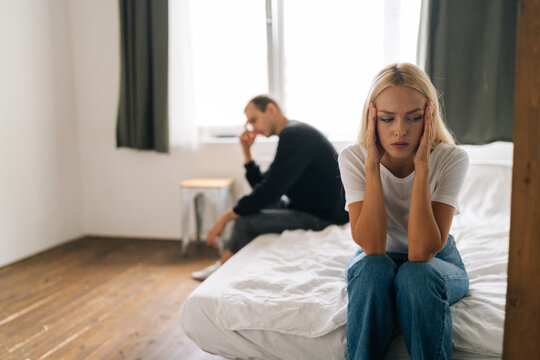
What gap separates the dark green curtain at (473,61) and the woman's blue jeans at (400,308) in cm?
167

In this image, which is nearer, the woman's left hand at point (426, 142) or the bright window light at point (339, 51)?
the woman's left hand at point (426, 142)

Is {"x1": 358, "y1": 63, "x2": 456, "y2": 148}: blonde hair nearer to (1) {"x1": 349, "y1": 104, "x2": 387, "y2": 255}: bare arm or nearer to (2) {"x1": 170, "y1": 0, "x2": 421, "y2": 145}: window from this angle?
(1) {"x1": 349, "y1": 104, "x2": 387, "y2": 255}: bare arm

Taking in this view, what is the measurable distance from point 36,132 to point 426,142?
8.95 feet

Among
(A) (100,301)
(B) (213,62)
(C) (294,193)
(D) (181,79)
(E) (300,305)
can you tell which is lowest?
(A) (100,301)

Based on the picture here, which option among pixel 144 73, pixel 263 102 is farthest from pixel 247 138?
pixel 144 73

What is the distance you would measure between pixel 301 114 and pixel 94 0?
1.77 meters

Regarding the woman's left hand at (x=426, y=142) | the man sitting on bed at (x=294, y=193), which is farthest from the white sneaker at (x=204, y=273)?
the woman's left hand at (x=426, y=142)

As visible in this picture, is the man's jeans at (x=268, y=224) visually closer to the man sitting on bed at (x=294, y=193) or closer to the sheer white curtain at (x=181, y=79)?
the man sitting on bed at (x=294, y=193)

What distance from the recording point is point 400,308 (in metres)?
1.08

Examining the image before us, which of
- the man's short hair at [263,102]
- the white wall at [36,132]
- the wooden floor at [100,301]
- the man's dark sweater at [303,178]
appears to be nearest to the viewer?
the wooden floor at [100,301]

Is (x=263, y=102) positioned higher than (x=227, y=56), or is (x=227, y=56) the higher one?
(x=227, y=56)

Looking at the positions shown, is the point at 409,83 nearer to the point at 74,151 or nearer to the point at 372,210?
the point at 372,210

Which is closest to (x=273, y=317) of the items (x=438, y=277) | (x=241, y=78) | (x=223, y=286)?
(x=223, y=286)

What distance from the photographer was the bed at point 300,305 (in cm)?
117
